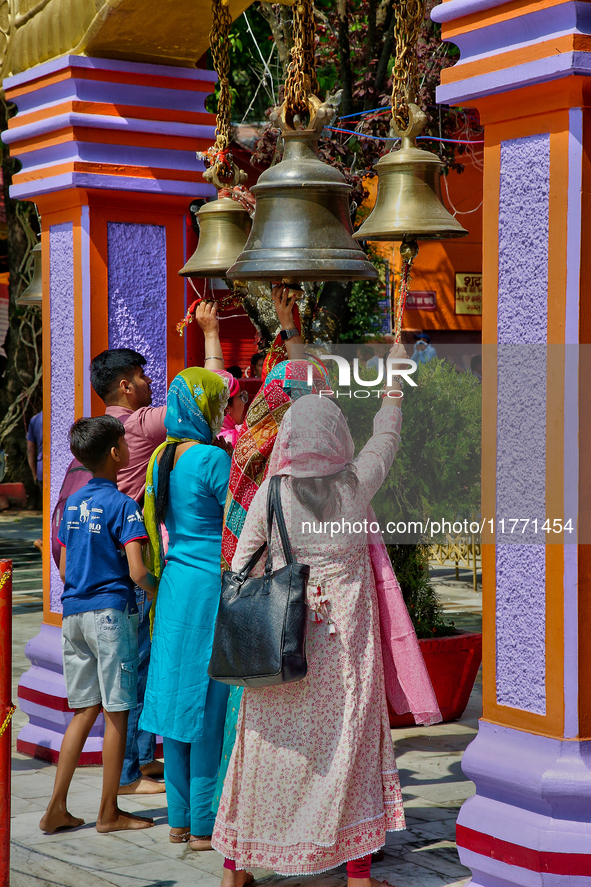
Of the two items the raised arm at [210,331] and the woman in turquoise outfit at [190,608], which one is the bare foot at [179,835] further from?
the raised arm at [210,331]

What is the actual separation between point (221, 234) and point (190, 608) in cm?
170

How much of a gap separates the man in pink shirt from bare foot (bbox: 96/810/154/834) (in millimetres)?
460

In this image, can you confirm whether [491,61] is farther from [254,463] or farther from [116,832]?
[116,832]

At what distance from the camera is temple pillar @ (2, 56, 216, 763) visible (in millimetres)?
5359

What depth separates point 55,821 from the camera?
4.32m

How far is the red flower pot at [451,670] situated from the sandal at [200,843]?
182 cm

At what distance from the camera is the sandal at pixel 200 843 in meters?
4.14

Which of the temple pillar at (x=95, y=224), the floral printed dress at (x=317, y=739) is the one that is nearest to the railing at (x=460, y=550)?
the temple pillar at (x=95, y=224)

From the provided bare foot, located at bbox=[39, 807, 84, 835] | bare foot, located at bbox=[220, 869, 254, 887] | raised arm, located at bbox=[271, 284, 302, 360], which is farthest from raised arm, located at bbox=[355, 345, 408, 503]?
bare foot, located at bbox=[39, 807, 84, 835]

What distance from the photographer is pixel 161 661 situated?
4219 mm

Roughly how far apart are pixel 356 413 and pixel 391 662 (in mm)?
3172

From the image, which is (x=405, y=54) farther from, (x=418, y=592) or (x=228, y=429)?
(x=418, y=592)

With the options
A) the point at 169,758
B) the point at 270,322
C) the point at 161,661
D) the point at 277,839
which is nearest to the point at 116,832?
the point at 169,758

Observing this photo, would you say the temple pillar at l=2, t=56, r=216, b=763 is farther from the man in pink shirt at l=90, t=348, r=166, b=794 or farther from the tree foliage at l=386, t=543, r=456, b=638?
the tree foliage at l=386, t=543, r=456, b=638
